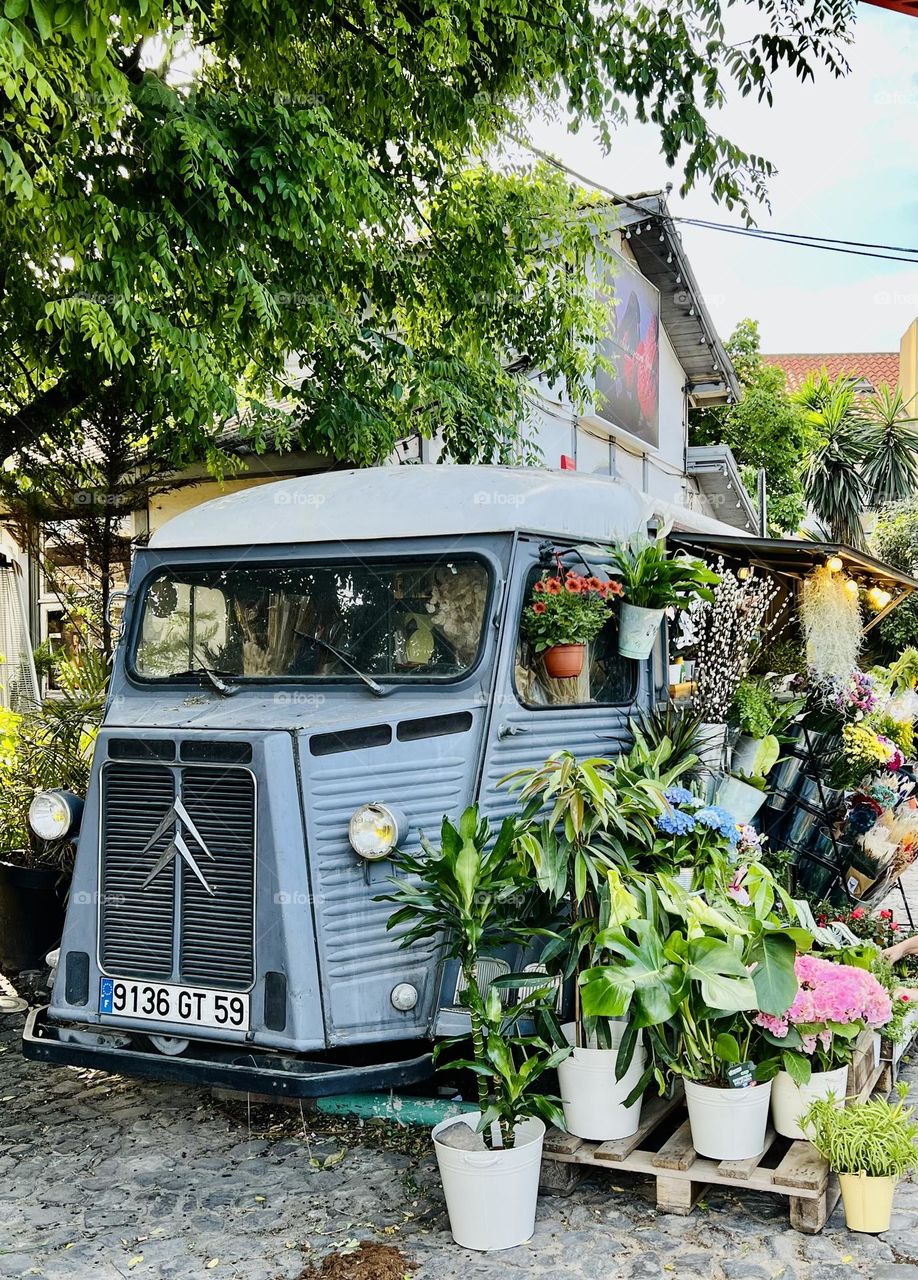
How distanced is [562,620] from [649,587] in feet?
1.71

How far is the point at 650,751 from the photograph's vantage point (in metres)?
4.87

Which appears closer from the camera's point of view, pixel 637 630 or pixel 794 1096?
pixel 794 1096

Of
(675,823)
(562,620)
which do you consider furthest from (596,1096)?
(562,620)

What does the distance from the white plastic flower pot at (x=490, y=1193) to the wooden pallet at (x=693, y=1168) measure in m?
0.30

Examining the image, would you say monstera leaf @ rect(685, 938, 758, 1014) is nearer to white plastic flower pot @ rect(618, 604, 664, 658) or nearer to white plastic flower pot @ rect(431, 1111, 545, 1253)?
white plastic flower pot @ rect(431, 1111, 545, 1253)

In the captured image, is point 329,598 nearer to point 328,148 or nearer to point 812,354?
point 328,148

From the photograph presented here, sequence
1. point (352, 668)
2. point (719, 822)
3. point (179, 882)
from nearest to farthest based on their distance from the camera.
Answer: point (179, 882) → point (719, 822) → point (352, 668)

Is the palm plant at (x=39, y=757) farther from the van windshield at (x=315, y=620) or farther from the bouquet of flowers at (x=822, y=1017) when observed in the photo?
the bouquet of flowers at (x=822, y=1017)

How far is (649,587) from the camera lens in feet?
16.0

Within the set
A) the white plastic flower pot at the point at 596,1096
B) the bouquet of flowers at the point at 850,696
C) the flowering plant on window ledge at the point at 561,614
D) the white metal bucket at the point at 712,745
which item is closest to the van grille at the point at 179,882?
the white plastic flower pot at the point at 596,1096

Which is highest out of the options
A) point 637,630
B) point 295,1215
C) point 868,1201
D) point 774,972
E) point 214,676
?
point 637,630

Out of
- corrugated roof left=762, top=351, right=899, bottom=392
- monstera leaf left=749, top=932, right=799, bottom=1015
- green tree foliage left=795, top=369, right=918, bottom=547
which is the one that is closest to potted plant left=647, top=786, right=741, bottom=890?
monstera leaf left=749, top=932, right=799, bottom=1015

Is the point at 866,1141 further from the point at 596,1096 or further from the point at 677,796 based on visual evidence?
the point at 677,796

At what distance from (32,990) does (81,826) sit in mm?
1911
